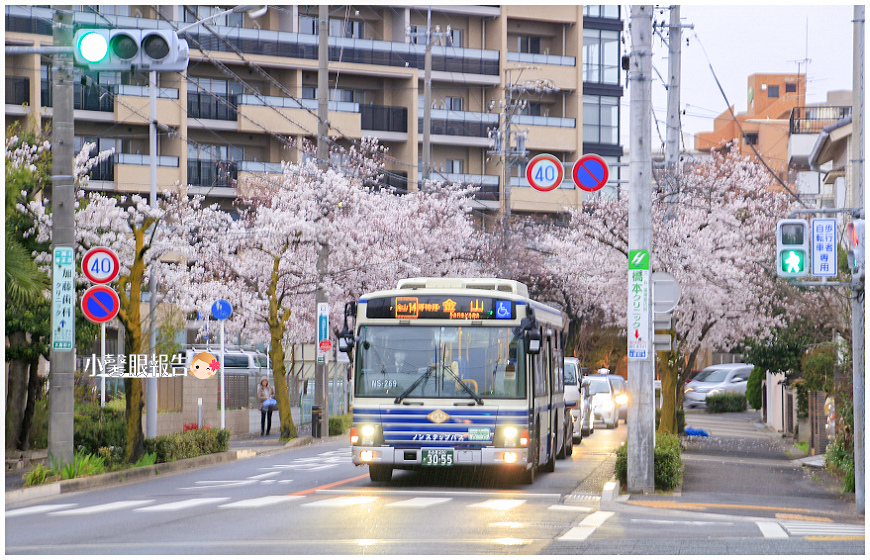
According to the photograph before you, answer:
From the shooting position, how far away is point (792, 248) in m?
14.5

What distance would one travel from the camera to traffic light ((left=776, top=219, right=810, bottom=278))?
47.4 feet

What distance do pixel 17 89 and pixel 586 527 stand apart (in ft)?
Result: 145

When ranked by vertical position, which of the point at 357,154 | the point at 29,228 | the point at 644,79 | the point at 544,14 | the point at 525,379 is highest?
the point at 544,14

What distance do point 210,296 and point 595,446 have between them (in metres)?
12.8

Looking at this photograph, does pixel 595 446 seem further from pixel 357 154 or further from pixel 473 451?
pixel 357 154

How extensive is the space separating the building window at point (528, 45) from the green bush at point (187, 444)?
42.2 metres

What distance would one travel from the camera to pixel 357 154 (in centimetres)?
4825

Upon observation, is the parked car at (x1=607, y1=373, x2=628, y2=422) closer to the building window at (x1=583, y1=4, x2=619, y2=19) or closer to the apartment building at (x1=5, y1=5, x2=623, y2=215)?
the apartment building at (x1=5, y1=5, x2=623, y2=215)

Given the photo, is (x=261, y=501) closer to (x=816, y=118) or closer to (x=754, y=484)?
(x=754, y=484)

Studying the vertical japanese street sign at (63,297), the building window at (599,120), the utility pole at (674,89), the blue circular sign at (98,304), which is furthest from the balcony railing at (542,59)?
the vertical japanese street sign at (63,297)

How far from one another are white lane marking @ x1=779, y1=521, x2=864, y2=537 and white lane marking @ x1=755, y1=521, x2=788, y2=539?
88mm

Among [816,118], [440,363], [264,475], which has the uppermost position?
[816,118]

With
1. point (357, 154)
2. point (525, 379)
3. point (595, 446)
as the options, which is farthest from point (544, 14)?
point (525, 379)

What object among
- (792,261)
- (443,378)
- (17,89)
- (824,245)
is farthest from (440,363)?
(17,89)
